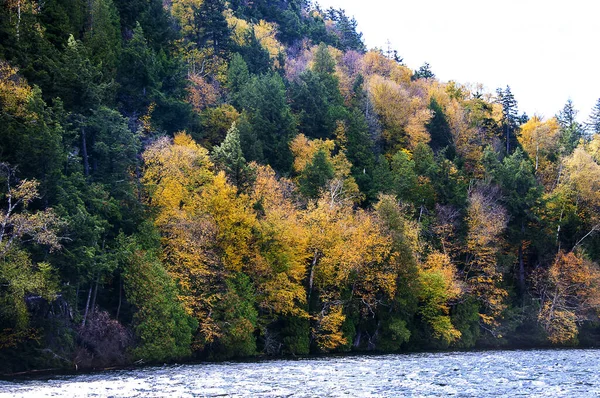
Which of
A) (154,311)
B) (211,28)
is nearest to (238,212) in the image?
(154,311)

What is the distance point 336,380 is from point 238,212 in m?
22.5

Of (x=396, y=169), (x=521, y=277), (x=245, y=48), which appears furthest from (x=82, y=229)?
(x=245, y=48)

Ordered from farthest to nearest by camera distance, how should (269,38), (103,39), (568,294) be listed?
(269,38)
(568,294)
(103,39)

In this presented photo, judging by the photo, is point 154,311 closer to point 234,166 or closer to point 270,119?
point 234,166

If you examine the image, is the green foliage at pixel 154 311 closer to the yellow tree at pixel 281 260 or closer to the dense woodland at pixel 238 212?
the dense woodland at pixel 238 212

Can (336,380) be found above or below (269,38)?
below

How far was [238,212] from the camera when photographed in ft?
185

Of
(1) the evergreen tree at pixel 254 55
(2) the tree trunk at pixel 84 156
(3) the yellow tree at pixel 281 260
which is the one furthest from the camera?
(1) the evergreen tree at pixel 254 55

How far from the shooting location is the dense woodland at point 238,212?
143 feet

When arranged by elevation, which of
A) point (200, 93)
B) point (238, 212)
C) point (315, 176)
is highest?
point (200, 93)

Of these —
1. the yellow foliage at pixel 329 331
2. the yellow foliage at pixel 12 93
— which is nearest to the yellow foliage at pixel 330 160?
the yellow foliage at pixel 329 331

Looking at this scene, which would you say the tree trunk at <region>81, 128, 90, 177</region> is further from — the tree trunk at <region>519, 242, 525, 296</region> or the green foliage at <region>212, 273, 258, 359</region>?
the tree trunk at <region>519, 242, 525, 296</region>

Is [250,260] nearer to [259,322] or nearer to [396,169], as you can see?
[259,322]

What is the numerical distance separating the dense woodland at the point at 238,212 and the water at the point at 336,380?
6671 millimetres
